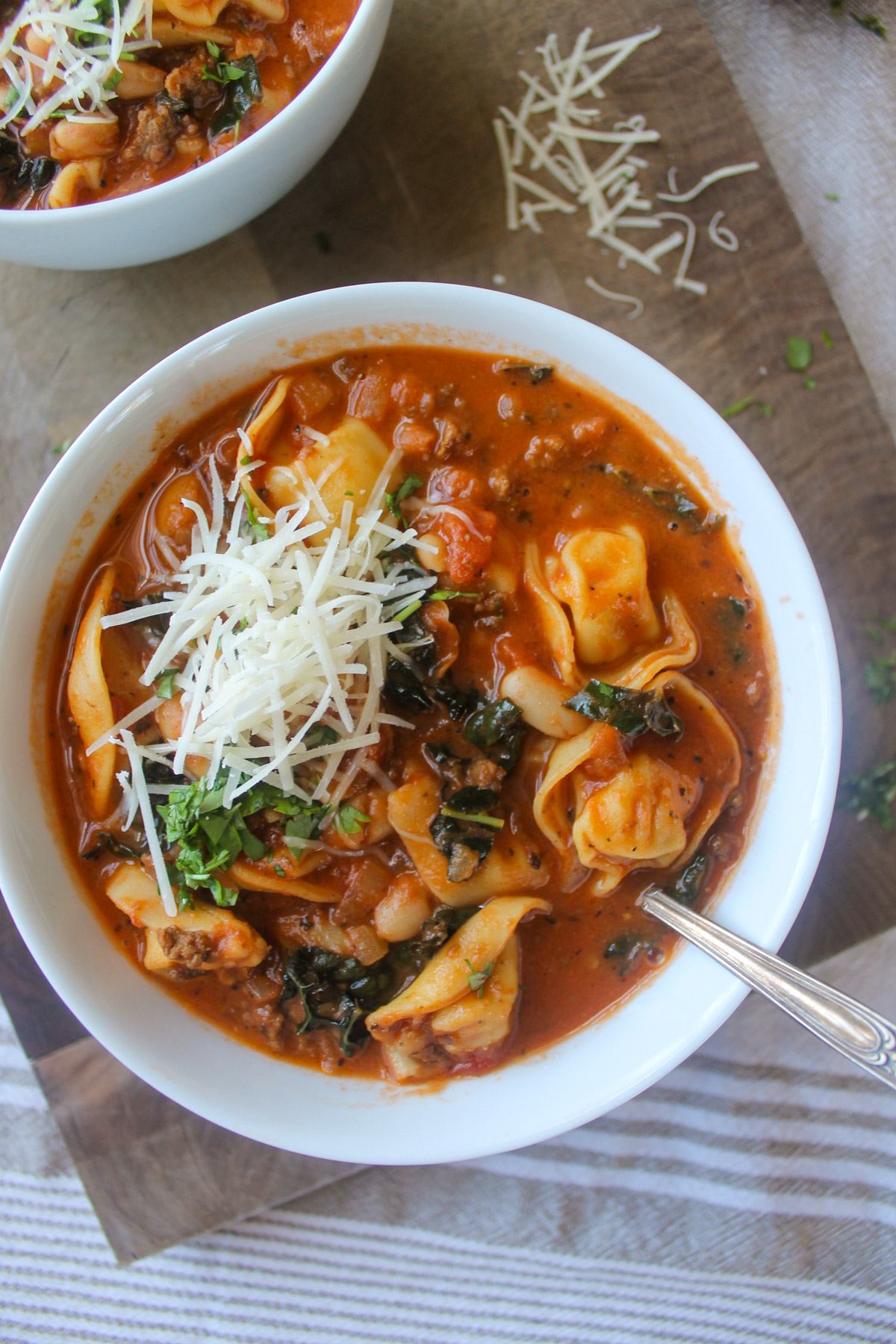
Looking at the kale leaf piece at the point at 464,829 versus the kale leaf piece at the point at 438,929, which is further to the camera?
the kale leaf piece at the point at 438,929

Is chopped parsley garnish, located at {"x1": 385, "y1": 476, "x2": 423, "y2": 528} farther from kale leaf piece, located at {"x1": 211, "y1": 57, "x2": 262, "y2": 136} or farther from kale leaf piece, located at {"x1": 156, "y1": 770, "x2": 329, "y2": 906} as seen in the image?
kale leaf piece, located at {"x1": 211, "y1": 57, "x2": 262, "y2": 136}

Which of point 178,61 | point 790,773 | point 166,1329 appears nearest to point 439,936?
point 790,773

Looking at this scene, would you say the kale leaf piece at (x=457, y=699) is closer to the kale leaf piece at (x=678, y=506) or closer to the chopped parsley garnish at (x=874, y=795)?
the kale leaf piece at (x=678, y=506)

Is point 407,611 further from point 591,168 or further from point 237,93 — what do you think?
point 591,168

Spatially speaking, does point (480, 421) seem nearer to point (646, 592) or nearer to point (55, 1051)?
point (646, 592)

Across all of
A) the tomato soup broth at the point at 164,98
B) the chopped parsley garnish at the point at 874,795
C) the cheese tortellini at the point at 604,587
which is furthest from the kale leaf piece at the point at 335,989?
the tomato soup broth at the point at 164,98

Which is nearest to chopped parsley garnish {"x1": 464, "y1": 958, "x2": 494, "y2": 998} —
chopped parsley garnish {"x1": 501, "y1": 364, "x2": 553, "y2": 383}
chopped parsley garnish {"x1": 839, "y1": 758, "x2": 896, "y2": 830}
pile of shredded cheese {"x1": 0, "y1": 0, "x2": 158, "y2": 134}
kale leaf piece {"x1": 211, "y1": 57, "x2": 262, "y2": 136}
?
chopped parsley garnish {"x1": 839, "y1": 758, "x2": 896, "y2": 830}
